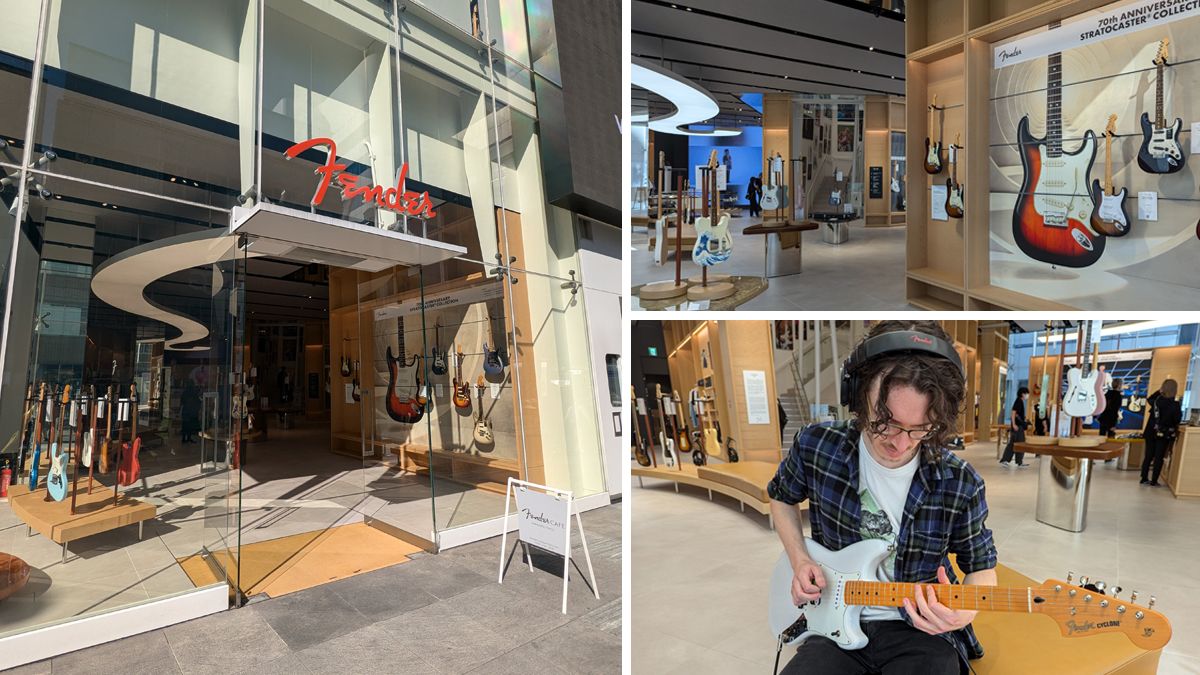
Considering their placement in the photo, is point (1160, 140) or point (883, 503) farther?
point (1160, 140)

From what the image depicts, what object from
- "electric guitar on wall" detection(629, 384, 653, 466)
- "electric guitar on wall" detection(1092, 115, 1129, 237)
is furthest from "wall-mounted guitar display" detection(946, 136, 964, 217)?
"electric guitar on wall" detection(629, 384, 653, 466)

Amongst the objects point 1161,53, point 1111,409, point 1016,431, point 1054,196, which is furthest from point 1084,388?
point 1161,53

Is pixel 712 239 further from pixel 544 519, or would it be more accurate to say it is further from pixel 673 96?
pixel 544 519

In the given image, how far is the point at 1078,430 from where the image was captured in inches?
91.6

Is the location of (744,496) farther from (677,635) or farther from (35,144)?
(35,144)

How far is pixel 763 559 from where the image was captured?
264 cm

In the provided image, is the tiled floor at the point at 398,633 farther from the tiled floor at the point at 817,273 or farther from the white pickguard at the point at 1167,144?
the white pickguard at the point at 1167,144

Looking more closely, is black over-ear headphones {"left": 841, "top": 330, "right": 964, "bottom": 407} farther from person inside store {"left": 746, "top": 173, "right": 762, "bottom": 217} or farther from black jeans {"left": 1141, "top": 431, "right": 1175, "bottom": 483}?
black jeans {"left": 1141, "top": 431, "right": 1175, "bottom": 483}

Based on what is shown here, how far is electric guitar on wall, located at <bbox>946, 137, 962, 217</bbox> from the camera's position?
329 centimetres

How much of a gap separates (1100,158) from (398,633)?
4166 millimetres

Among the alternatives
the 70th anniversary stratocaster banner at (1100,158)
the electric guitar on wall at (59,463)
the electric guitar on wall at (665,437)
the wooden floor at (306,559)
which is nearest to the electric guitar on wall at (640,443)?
the electric guitar on wall at (665,437)

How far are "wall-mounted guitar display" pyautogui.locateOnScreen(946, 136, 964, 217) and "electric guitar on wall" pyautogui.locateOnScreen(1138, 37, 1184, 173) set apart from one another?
72cm

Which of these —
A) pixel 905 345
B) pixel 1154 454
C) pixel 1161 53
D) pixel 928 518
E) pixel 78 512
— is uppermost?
pixel 1161 53

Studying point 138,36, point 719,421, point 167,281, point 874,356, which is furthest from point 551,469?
point 874,356
